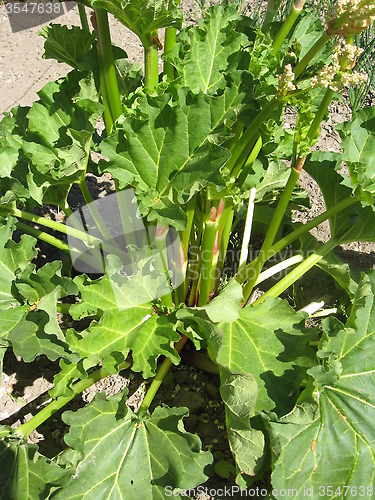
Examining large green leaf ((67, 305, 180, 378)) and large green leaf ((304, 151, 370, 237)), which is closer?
large green leaf ((67, 305, 180, 378))

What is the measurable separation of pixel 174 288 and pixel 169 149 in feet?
2.18

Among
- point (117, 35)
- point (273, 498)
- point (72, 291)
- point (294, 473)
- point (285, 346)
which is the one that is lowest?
point (273, 498)

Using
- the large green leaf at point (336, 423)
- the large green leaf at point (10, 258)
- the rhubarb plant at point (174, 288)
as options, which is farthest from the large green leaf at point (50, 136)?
the large green leaf at point (336, 423)

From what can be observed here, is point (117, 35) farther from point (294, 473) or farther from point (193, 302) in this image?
point (294, 473)

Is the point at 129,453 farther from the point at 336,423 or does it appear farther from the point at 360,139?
the point at 360,139

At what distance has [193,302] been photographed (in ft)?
7.78

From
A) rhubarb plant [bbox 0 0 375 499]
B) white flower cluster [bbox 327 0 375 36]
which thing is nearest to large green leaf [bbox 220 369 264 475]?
rhubarb plant [bbox 0 0 375 499]

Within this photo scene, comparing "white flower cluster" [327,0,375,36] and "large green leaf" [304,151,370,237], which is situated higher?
"white flower cluster" [327,0,375,36]

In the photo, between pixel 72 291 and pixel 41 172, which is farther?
pixel 41 172

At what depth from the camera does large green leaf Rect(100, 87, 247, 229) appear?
1715mm

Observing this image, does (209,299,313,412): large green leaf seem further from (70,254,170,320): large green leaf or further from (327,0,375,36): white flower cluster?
(327,0,375,36): white flower cluster

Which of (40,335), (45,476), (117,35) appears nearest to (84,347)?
(40,335)

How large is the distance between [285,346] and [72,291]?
0.79m

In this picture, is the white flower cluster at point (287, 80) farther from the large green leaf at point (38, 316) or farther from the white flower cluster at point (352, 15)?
the large green leaf at point (38, 316)
